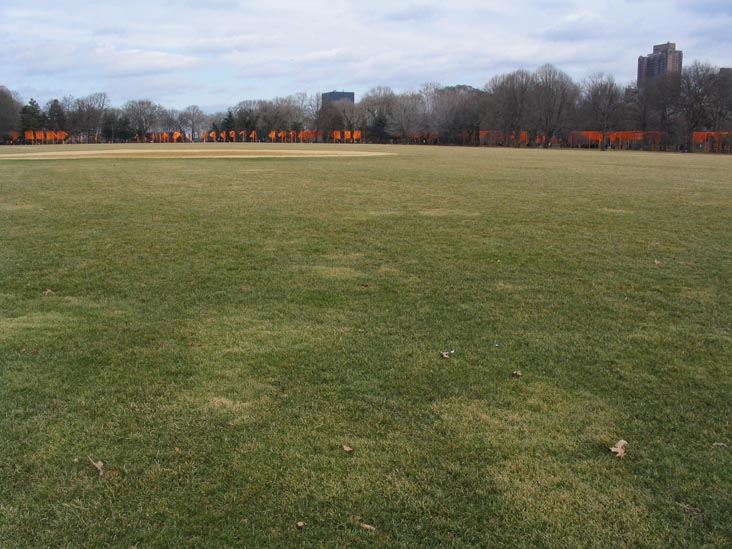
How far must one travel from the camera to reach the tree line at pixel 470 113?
92.6m

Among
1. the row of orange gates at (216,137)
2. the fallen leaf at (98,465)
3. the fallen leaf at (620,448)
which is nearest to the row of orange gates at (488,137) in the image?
the row of orange gates at (216,137)

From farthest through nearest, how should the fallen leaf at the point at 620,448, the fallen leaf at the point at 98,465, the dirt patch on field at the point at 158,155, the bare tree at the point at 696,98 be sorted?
the bare tree at the point at 696,98, the dirt patch on field at the point at 158,155, the fallen leaf at the point at 620,448, the fallen leaf at the point at 98,465

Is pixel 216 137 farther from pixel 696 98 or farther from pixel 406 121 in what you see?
pixel 696 98

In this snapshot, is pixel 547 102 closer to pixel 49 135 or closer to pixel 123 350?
pixel 49 135

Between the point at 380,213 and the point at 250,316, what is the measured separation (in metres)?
7.24

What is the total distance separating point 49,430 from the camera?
13.1ft

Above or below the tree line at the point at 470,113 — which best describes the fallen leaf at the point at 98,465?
below

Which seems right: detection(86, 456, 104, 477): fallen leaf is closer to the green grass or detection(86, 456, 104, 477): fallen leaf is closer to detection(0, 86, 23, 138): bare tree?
the green grass

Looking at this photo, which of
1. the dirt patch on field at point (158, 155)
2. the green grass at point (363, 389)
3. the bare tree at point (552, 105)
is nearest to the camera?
the green grass at point (363, 389)

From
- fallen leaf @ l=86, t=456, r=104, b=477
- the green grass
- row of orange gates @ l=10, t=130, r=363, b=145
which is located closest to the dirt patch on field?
the green grass

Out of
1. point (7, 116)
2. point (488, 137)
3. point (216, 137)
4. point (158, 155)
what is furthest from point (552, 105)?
point (7, 116)

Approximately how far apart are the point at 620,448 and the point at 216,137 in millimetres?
139346

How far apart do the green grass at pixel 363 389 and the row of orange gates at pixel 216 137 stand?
117706 mm

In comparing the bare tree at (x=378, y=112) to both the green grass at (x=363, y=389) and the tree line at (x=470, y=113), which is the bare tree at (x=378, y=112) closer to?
the tree line at (x=470, y=113)
